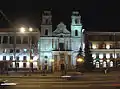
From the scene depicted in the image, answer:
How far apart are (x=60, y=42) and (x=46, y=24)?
7.10 m

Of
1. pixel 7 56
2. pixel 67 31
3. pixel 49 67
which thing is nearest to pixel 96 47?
pixel 67 31

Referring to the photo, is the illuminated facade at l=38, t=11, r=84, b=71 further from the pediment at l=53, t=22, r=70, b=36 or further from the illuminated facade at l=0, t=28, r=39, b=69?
the illuminated facade at l=0, t=28, r=39, b=69

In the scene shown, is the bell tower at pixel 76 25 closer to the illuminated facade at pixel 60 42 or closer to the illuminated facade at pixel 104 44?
the illuminated facade at pixel 60 42

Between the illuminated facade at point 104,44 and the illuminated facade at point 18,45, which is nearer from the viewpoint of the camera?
the illuminated facade at point 18,45

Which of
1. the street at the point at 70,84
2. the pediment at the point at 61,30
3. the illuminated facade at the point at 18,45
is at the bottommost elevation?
the street at the point at 70,84

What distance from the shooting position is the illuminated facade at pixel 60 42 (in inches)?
3467

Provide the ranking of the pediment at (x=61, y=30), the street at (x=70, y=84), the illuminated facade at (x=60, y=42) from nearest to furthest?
the street at (x=70, y=84) → the illuminated facade at (x=60, y=42) → the pediment at (x=61, y=30)

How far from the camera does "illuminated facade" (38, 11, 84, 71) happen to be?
88062 millimetres

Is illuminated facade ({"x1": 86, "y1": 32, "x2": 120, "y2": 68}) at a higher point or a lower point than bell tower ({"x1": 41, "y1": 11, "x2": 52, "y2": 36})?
lower

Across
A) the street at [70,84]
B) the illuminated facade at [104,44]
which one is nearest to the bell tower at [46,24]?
the illuminated facade at [104,44]

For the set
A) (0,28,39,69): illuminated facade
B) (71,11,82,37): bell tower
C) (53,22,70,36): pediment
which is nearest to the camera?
(0,28,39,69): illuminated facade

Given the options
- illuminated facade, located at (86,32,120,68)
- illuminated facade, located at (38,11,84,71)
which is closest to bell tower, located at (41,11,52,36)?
illuminated facade, located at (38,11,84,71)

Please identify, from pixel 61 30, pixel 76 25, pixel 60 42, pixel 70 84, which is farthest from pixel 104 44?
pixel 70 84

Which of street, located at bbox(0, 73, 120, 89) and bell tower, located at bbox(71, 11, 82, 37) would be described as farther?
bell tower, located at bbox(71, 11, 82, 37)
